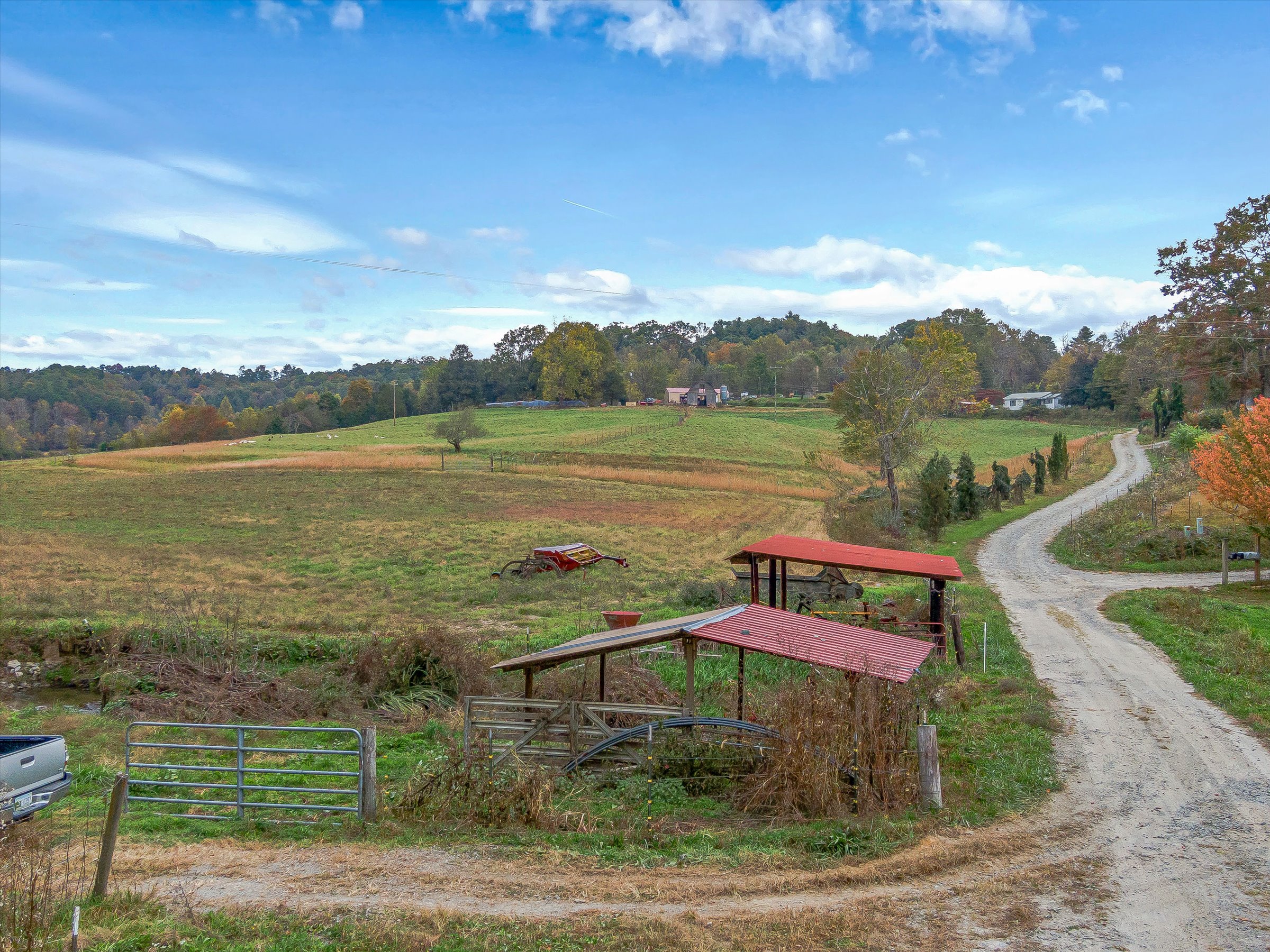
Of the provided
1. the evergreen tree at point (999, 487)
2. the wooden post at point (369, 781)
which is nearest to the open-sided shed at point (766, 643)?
the wooden post at point (369, 781)

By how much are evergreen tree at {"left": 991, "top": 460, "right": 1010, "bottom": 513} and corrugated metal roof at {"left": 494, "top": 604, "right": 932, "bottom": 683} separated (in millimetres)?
38529

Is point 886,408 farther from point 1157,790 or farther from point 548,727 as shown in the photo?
point 548,727

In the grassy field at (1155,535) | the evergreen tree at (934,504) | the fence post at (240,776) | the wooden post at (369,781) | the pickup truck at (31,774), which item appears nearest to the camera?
the pickup truck at (31,774)

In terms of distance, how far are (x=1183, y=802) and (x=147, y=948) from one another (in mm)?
11187

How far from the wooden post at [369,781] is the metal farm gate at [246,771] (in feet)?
0.06

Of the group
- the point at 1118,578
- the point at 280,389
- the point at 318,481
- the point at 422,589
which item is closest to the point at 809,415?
the point at 318,481

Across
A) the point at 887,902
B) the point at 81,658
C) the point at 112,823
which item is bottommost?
the point at 81,658

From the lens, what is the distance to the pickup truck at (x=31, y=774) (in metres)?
9.53

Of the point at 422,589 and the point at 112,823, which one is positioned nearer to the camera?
the point at 112,823

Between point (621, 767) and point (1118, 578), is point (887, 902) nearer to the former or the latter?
point (621, 767)

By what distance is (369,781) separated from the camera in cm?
1019

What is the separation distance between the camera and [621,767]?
1132 centimetres

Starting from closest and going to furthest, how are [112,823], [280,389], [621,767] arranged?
[112,823] < [621,767] < [280,389]

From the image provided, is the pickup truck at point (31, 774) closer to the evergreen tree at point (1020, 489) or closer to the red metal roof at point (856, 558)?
the red metal roof at point (856, 558)
